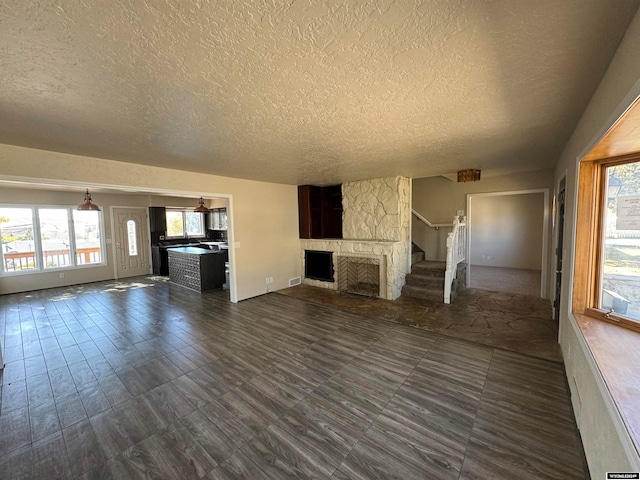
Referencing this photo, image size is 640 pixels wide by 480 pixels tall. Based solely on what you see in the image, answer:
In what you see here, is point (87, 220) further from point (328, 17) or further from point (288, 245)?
point (328, 17)

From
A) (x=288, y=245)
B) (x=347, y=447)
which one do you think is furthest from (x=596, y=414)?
(x=288, y=245)

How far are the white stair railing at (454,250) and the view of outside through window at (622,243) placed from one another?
112 inches

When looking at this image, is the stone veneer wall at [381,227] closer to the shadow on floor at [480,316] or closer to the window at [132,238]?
the shadow on floor at [480,316]

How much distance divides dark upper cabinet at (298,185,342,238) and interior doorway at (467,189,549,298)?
375 cm

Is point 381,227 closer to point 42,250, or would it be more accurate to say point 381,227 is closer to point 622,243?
point 622,243

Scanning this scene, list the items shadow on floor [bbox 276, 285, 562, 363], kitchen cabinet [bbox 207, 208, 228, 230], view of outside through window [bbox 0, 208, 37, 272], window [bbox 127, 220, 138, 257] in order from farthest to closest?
kitchen cabinet [bbox 207, 208, 228, 230], window [bbox 127, 220, 138, 257], view of outside through window [bbox 0, 208, 37, 272], shadow on floor [bbox 276, 285, 562, 363]

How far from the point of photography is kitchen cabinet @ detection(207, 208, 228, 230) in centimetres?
927

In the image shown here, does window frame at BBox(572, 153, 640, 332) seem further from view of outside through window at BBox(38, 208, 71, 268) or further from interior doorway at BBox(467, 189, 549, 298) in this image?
view of outside through window at BBox(38, 208, 71, 268)

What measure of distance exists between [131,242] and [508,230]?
39.4ft

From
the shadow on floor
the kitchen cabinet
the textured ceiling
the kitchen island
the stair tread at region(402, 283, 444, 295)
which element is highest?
the textured ceiling

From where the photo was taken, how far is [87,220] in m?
7.27

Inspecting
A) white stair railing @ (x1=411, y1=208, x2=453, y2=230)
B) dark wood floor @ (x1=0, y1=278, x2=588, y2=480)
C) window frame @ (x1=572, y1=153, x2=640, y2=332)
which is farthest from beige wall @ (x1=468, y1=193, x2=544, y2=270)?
dark wood floor @ (x1=0, y1=278, x2=588, y2=480)

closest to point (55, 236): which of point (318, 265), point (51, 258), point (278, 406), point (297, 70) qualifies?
point (51, 258)

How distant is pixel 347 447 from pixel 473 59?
261cm
